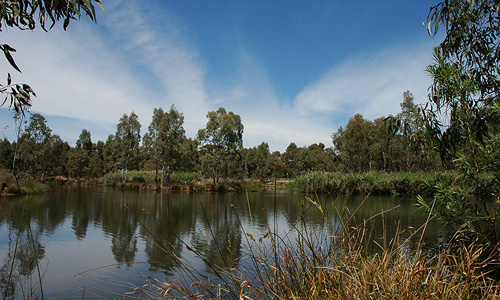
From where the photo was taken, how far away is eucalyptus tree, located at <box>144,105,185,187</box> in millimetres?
29969

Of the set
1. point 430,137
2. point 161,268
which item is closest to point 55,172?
point 161,268

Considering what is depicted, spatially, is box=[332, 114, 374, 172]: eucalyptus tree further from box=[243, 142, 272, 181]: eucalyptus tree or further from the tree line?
box=[243, 142, 272, 181]: eucalyptus tree

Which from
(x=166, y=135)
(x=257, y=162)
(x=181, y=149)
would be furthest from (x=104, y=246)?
(x=257, y=162)

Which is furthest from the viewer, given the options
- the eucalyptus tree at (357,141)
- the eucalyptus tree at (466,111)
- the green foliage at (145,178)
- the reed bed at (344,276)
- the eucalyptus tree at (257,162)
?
the eucalyptus tree at (257,162)

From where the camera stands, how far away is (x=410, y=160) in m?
37.5

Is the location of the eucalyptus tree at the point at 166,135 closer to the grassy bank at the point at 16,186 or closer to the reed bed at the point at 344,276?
the grassy bank at the point at 16,186

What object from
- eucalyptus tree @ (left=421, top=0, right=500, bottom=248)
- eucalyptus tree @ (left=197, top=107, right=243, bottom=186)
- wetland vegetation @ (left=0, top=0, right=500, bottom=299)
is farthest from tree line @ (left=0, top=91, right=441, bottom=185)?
eucalyptus tree @ (left=421, top=0, right=500, bottom=248)

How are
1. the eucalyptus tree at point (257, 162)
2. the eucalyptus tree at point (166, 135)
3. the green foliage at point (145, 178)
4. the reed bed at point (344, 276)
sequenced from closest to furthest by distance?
the reed bed at point (344, 276), the eucalyptus tree at point (166, 135), the green foliage at point (145, 178), the eucalyptus tree at point (257, 162)

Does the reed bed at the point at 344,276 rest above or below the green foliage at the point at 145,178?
below

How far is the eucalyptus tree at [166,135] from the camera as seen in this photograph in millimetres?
29969

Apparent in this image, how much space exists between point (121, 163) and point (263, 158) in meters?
25.0

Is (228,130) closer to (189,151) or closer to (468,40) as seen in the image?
(189,151)

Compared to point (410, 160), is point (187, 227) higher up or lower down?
lower down

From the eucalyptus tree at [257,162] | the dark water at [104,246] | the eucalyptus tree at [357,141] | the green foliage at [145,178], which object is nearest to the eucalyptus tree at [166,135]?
the green foliage at [145,178]
